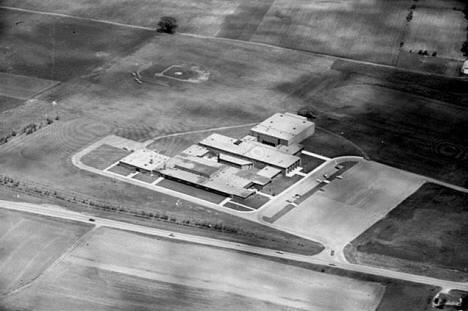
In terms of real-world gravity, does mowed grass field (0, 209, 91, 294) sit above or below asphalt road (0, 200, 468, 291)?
below

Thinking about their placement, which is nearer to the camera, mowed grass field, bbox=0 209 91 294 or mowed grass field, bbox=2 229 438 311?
mowed grass field, bbox=2 229 438 311

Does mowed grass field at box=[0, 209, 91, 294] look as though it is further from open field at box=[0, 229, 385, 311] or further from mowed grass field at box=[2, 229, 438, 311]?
open field at box=[0, 229, 385, 311]

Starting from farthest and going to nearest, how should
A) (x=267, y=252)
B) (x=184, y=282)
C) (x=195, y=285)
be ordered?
(x=267, y=252) < (x=184, y=282) < (x=195, y=285)

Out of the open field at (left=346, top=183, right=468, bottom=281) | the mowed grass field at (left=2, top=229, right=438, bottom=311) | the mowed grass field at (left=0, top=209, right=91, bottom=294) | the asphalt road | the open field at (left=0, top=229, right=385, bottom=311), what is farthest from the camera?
the open field at (left=346, top=183, right=468, bottom=281)

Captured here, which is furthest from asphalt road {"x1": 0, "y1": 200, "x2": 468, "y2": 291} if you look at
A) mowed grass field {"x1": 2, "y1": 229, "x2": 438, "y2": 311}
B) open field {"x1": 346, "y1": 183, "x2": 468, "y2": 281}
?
open field {"x1": 346, "y1": 183, "x2": 468, "y2": 281}

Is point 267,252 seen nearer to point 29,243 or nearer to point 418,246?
point 418,246

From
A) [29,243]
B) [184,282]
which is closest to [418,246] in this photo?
[184,282]

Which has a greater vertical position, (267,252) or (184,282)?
(267,252)
